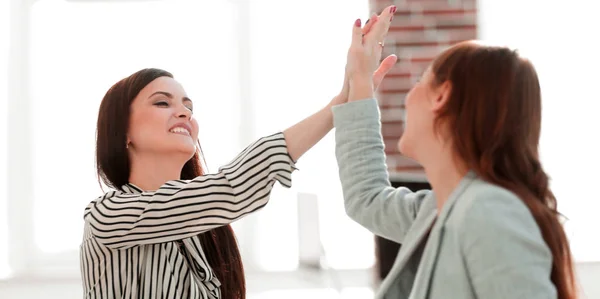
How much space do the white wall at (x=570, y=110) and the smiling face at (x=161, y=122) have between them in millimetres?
2106

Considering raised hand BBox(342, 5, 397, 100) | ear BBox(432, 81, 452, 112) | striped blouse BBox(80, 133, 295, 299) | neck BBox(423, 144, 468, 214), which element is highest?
raised hand BBox(342, 5, 397, 100)

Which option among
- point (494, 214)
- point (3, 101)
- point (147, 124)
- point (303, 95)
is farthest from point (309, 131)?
point (3, 101)

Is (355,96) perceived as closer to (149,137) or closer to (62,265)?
(149,137)

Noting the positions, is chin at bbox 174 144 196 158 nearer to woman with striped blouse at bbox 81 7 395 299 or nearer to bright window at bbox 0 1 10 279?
woman with striped blouse at bbox 81 7 395 299

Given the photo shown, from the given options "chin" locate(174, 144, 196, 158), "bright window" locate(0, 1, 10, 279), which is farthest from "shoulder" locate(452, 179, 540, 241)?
"bright window" locate(0, 1, 10, 279)

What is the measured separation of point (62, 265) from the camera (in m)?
3.40

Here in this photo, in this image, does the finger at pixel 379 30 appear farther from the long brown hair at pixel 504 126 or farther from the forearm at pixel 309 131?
the long brown hair at pixel 504 126

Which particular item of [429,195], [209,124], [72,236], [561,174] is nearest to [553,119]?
[561,174]

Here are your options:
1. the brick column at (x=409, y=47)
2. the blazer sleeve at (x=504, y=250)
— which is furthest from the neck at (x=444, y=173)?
the brick column at (x=409, y=47)

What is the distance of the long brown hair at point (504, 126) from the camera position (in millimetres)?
1155

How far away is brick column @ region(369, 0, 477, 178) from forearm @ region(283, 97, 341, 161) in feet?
5.75

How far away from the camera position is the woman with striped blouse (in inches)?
62.9

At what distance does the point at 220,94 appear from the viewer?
11.3 ft

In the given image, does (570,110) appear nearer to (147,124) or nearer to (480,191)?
(147,124)
